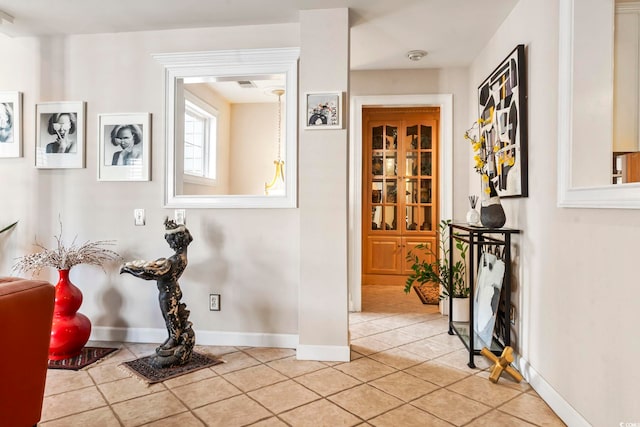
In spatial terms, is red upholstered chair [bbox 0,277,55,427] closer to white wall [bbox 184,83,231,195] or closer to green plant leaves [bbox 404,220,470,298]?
white wall [bbox 184,83,231,195]

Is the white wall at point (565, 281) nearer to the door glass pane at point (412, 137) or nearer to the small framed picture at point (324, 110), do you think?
the small framed picture at point (324, 110)

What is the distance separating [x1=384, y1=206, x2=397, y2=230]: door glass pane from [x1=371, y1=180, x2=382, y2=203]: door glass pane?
16 centimetres

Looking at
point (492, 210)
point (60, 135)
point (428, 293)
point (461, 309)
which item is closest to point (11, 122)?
point (60, 135)

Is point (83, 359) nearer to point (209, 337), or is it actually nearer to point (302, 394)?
point (209, 337)

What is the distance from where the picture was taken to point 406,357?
2.58 m

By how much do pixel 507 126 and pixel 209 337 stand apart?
2.66 m

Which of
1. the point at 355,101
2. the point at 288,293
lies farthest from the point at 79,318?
the point at 355,101

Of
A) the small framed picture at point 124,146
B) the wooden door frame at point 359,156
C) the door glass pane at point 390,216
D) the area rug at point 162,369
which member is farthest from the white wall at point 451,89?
the area rug at point 162,369

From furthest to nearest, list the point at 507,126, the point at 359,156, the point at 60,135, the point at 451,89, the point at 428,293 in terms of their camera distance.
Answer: the point at 428,293 < the point at 359,156 < the point at 451,89 < the point at 60,135 < the point at 507,126

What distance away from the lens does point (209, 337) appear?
282cm

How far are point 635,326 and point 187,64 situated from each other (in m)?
3.08

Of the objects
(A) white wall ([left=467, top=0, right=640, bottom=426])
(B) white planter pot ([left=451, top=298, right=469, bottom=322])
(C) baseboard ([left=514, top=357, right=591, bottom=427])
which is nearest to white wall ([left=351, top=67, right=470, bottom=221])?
(B) white planter pot ([left=451, top=298, right=469, bottom=322])

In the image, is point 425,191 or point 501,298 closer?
point 501,298

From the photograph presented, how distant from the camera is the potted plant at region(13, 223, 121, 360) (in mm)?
2480
